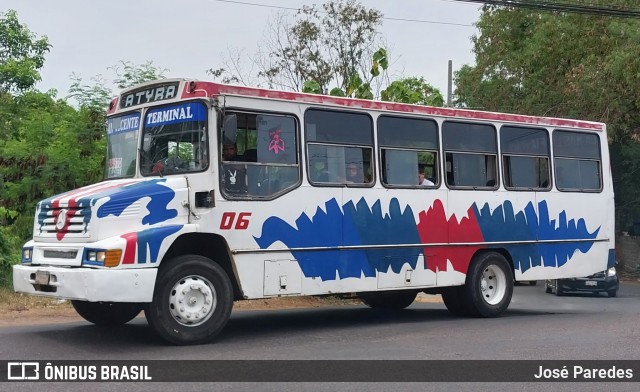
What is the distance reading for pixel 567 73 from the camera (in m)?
30.4

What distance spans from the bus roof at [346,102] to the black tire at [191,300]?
195 cm

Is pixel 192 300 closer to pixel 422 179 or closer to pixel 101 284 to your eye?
pixel 101 284

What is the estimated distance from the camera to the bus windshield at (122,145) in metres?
10.3

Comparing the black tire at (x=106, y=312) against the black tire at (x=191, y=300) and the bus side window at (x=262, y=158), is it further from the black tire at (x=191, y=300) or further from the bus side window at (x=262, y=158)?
the bus side window at (x=262, y=158)

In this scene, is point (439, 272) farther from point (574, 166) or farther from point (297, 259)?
point (574, 166)

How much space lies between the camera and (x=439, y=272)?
40.1 ft

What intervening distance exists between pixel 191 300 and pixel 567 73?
24.1m

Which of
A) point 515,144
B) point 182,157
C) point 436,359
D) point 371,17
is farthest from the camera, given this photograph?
point 371,17

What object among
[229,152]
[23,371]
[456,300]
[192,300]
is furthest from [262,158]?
[456,300]

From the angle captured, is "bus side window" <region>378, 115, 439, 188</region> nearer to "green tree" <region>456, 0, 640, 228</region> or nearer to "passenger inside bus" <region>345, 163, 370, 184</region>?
"passenger inside bus" <region>345, 163, 370, 184</region>

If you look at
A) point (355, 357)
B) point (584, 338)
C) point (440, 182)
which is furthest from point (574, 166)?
point (355, 357)

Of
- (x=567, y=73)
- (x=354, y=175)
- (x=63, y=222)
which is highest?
(x=567, y=73)

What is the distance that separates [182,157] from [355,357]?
123 inches

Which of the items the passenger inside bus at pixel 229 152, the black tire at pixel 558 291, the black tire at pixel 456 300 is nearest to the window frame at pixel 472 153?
the black tire at pixel 456 300
